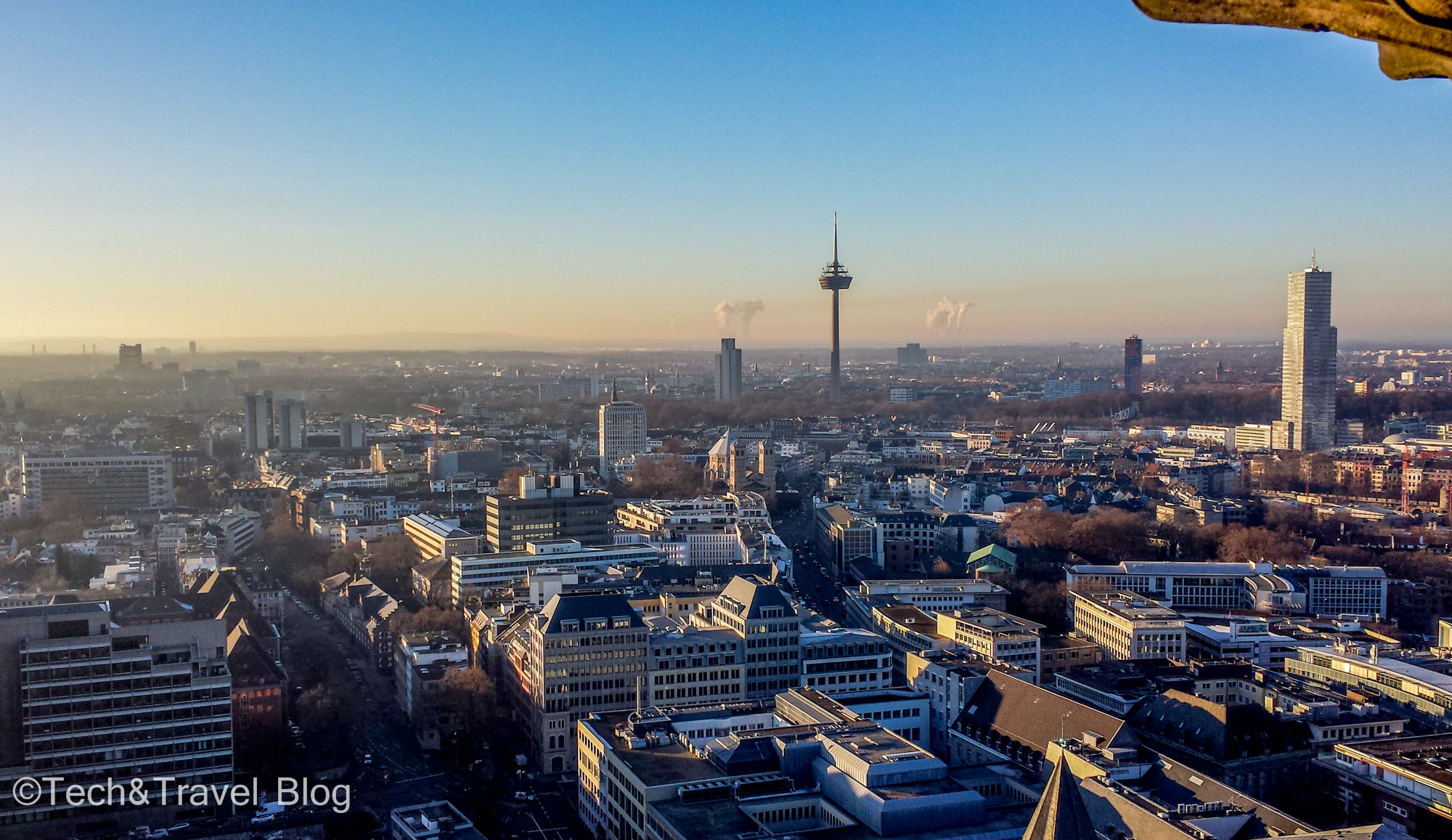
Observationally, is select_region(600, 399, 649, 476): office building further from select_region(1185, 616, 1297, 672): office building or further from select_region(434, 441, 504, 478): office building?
select_region(1185, 616, 1297, 672): office building

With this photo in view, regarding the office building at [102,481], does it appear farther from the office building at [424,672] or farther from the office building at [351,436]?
the office building at [424,672]

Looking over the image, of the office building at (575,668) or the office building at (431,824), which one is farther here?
the office building at (575,668)

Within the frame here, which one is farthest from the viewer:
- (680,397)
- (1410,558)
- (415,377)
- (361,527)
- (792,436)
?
(415,377)

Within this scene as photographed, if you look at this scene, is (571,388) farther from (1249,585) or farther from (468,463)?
(1249,585)

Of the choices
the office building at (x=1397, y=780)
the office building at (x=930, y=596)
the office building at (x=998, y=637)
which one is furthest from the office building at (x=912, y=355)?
the office building at (x=1397, y=780)

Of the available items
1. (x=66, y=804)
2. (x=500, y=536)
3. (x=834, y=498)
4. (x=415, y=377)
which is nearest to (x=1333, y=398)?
(x=834, y=498)

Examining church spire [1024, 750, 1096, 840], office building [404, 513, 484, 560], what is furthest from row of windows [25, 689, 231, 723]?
office building [404, 513, 484, 560]

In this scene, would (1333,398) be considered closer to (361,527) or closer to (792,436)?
(792,436)
